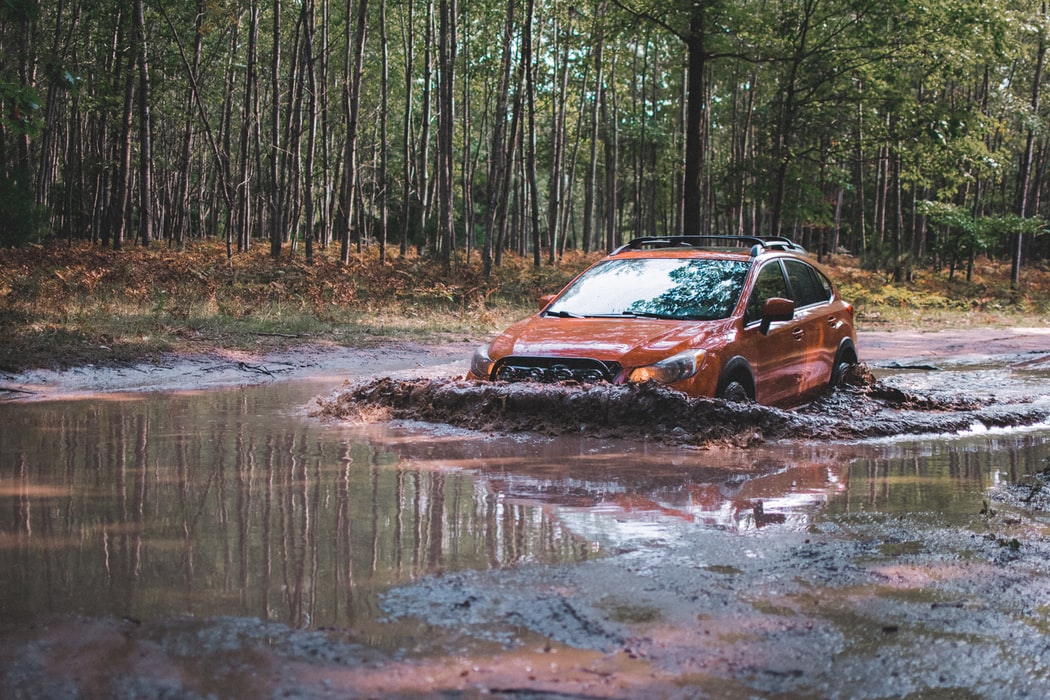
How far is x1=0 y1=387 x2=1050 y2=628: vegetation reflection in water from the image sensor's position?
4.31 meters

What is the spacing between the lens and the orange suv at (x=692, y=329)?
25.9ft

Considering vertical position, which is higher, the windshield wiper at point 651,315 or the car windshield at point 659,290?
the car windshield at point 659,290

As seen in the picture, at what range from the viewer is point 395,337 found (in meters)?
16.6

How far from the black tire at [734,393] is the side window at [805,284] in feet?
5.78

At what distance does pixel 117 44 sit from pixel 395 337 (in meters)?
21.2

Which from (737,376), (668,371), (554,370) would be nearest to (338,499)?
(554,370)

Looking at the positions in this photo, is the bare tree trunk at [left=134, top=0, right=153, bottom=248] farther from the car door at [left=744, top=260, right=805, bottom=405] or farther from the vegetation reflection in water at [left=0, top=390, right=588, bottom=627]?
the car door at [left=744, top=260, right=805, bottom=405]

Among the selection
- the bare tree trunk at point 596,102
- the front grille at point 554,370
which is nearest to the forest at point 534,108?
the bare tree trunk at point 596,102

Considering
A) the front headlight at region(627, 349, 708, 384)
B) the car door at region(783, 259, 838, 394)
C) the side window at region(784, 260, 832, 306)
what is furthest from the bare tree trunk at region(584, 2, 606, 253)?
the front headlight at region(627, 349, 708, 384)

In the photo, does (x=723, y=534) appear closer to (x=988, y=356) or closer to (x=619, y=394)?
(x=619, y=394)

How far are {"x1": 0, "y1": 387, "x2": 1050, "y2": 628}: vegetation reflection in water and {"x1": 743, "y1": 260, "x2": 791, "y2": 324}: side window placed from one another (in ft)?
4.52

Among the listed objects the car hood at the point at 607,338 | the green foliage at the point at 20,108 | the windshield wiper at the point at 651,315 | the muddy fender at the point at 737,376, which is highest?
the green foliage at the point at 20,108

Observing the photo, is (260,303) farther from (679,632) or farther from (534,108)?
(534,108)

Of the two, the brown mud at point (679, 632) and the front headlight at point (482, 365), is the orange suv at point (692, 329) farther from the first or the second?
the brown mud at point (679, 632)
